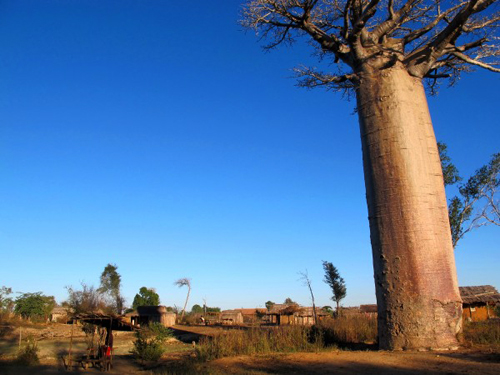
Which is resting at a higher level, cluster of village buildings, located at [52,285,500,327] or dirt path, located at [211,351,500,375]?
cluster of village buildings, located at [52,285,500,327]

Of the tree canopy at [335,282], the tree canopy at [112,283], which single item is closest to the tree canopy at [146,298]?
the tree canopy at [112,283]

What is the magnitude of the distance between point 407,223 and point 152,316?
27.8m

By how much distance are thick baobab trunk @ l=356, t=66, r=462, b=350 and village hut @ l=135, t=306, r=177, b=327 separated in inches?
1052

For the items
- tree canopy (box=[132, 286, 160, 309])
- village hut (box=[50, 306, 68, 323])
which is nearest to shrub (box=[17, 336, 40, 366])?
village hut (box=[50, 306, 68, 323])

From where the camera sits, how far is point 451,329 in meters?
5.44

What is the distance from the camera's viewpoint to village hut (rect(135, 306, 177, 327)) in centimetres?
3034

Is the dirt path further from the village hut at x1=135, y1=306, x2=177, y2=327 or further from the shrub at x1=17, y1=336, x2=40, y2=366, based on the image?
the village hut at x1=135, y1=306, x2=177, y2=327

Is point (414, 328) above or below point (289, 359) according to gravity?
above

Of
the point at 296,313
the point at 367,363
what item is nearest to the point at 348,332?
the point at 367,363

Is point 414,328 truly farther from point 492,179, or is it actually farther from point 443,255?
point 492,179

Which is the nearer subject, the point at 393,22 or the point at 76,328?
the point at 393,22

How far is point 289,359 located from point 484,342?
8.82ft

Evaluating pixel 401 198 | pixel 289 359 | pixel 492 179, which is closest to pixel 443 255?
pixel 401 198

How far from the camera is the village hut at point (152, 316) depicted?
30.3 m
